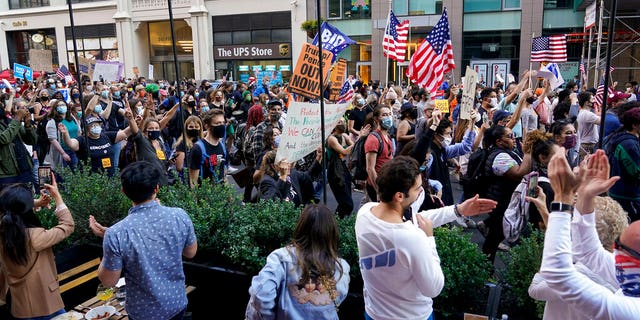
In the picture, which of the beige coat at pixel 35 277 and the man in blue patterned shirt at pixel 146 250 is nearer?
the man in blue patterned shirt at pixel 146 250

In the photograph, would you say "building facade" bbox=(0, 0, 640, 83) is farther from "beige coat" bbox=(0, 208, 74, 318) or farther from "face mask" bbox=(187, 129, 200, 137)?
"beige coat" bbox=(0, 208, 74, 318)

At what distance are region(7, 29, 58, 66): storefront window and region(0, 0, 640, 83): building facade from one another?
0.28ft

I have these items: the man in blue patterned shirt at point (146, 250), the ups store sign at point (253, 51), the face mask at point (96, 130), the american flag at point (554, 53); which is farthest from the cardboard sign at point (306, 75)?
the ups store sign at point (253, 51)

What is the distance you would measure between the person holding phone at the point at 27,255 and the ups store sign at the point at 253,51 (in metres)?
30.4

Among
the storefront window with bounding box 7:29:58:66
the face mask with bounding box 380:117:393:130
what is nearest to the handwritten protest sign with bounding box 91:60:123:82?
the face mask with bounding box 380:117:393:130

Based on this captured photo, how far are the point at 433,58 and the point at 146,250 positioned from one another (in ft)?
24.9

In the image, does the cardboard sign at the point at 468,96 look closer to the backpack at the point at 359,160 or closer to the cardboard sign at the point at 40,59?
the backpack at the point at 359,160

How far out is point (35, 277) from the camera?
3734mm

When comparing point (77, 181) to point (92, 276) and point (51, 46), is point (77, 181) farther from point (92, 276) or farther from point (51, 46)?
point (51, 46)

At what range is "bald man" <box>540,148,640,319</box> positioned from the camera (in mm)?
2002

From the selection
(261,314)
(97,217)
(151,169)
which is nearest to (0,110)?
(97,217)

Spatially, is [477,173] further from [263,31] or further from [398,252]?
[263,31]

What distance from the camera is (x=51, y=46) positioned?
136 ft

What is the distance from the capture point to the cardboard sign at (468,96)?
23.7 ft
